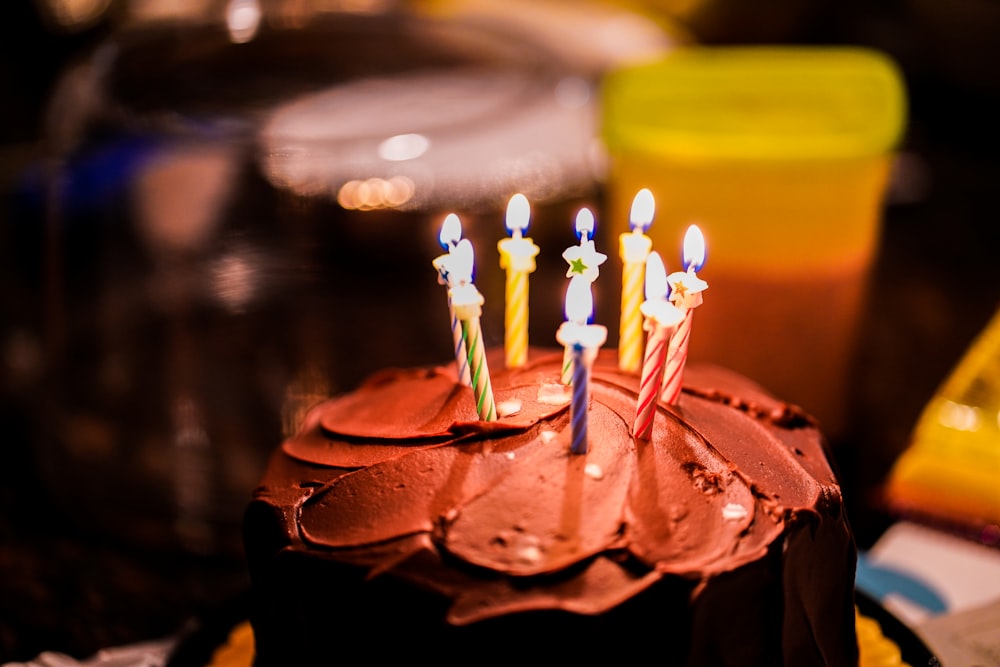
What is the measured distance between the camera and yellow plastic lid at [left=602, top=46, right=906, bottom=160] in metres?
1.84

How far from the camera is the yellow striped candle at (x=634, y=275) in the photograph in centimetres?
117

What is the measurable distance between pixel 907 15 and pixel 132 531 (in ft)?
10.6

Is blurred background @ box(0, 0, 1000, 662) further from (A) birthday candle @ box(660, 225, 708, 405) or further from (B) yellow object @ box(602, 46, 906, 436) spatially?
(A) birthday candle @ box(660, 225, 708, 405)

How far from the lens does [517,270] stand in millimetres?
1226

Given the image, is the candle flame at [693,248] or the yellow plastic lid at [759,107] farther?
the yellow plastic lid at [759,107]

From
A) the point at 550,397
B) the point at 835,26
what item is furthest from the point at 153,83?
the point at 835,26

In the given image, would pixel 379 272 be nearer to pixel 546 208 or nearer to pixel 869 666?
pixel 546 208

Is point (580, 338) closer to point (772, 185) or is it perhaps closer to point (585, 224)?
point (585, 224)

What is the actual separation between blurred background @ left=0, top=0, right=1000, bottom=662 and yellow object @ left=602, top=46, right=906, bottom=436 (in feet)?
0.33

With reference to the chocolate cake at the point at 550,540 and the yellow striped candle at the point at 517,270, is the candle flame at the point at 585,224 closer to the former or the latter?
the yellow striped candle at the point at 517,270

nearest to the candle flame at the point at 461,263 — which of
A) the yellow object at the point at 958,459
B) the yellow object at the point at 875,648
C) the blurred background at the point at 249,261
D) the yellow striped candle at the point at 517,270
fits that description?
the yellow striped candle at the point at 517,270

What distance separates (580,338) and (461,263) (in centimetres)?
18

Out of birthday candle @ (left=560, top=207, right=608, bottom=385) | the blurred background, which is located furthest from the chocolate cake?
the blurred background

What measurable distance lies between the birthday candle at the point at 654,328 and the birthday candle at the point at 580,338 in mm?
57
